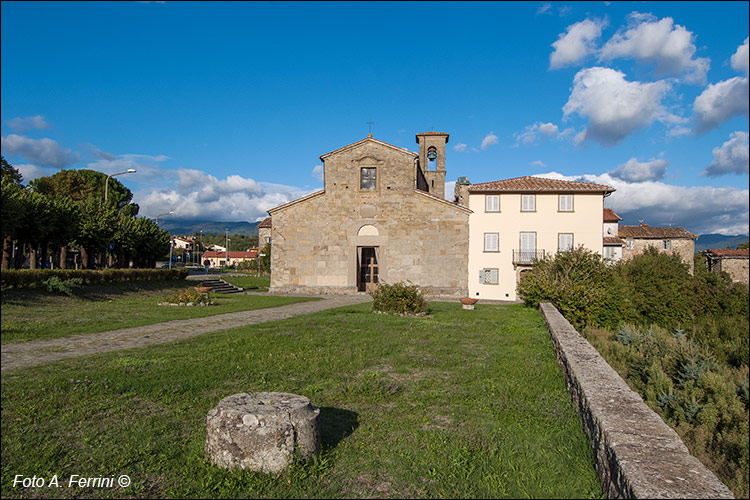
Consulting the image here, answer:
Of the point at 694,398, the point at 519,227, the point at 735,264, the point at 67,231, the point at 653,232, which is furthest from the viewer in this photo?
the point at 653,232

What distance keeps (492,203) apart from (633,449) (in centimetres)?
3222

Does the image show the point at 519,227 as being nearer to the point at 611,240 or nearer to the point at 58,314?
the point at 611,240

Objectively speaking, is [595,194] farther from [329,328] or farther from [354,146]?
[329,328]

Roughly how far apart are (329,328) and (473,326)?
4.84m

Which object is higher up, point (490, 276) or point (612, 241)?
point (612, 241)

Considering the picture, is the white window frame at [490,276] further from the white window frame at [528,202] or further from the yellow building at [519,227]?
the white window frame at [528,202]

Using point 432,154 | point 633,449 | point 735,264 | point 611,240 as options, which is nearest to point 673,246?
point 735,264

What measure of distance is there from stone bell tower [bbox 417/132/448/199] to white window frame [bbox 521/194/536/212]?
7.12 meters

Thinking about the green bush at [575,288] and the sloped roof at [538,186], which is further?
the sloped roof at [538,186]

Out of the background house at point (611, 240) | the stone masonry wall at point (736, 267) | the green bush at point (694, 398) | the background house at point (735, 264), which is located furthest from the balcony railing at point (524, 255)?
the stone masonry wall at point (736, 267)

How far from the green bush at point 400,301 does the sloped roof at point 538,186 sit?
58.9 ft

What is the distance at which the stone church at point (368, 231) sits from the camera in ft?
103

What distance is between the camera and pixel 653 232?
50812 millimetres

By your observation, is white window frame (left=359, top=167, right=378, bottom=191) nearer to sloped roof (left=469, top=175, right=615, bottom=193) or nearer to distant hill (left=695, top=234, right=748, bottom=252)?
sloped roof (left=469, top=175, right=615, bottom=193)
